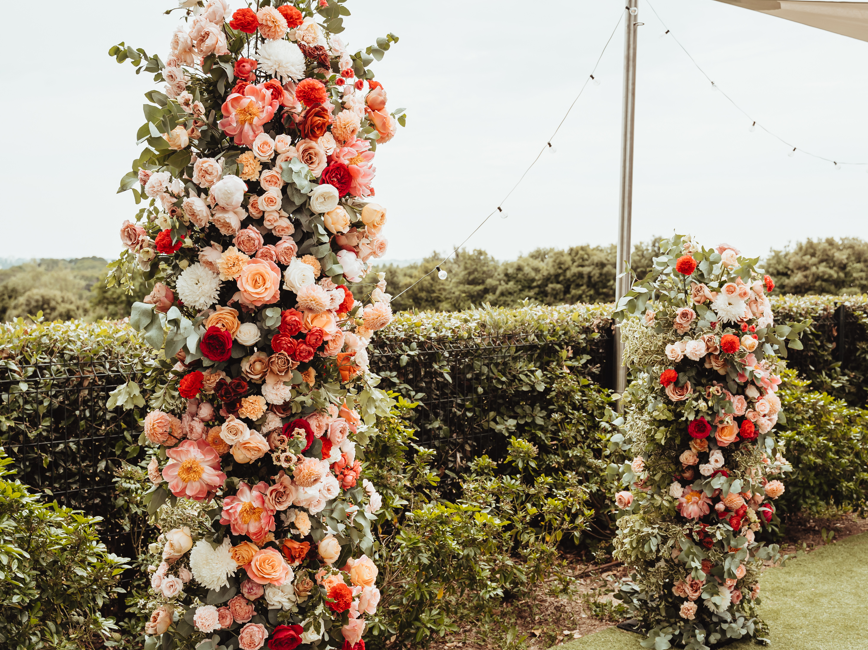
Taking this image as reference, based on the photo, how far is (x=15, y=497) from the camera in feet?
6.43

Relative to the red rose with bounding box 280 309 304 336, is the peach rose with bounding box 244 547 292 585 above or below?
below

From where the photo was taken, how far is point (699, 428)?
2613mm

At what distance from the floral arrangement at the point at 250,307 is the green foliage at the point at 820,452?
11.8 ft

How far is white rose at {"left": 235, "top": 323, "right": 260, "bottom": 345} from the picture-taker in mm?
1495

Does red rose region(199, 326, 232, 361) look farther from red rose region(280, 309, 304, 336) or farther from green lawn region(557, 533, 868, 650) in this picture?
green lawn region(557, 533, 868, 650)

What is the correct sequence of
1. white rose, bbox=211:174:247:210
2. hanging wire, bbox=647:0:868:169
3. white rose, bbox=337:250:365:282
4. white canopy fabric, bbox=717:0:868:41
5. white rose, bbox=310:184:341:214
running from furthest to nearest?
hanging wire, bbox=647:0:868:169, white canopy fabric, bbox=717:0:868:41, white rose, bbox=337:250:365:282, white rose, bbox=310:184:341:214, white rose, bbox=211:174:247:210

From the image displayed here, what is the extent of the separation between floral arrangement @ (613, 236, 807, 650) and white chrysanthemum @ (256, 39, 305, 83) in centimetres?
177

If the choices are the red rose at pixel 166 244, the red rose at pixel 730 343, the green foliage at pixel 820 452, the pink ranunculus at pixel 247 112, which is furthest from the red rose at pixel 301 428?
the green foliage at pixel 820 452

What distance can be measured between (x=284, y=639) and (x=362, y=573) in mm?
270

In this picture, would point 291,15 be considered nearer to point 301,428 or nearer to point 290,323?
point 290,323

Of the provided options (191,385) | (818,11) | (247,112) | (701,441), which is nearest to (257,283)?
(191,385)

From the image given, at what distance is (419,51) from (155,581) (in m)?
17.5

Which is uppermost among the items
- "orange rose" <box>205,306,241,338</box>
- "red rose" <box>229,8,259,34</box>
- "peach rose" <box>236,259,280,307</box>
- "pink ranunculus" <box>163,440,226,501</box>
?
"red rose" <box>229,8,259,34</box>

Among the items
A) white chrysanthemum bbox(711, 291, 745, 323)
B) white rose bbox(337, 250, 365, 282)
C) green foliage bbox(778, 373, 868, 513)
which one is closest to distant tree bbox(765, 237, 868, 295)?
green foliage bbox(778, 373, 868, 513)
